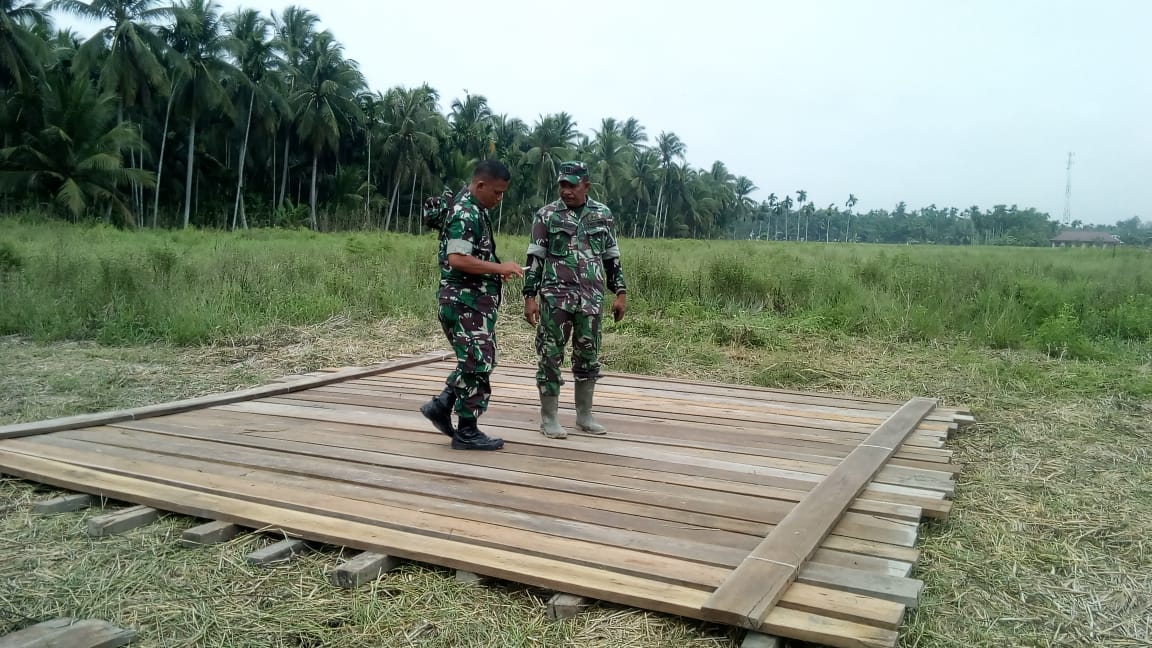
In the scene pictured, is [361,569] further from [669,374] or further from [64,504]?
[669,374]

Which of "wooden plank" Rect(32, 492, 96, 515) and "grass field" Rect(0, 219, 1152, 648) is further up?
"grass field" Rect(0, 219, 1152, 648)

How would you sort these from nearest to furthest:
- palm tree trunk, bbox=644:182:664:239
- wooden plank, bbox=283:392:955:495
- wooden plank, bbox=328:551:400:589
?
wooden plank, bbox=328:551:400:589 < wooden plank, bbox=283:392:955:495 < palm tree trunk, bbox=644:182:664:239


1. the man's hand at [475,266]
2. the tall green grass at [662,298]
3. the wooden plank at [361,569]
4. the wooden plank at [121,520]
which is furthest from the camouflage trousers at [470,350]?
the tall green grass at [662,298]

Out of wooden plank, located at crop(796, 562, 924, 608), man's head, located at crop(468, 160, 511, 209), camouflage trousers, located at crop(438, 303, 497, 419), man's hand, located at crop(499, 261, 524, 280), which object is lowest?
wooden plank, located at crop(796, 562, 924, 608)

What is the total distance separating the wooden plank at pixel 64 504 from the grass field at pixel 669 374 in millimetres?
52

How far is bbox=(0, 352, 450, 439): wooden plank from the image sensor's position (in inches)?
171

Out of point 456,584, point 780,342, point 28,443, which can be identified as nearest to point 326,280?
point 780,342

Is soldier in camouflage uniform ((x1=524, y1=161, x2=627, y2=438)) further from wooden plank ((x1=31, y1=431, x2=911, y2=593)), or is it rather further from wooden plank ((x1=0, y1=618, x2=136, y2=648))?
wooden plank ((x1=0, y1=618, x2=136, y2=648))

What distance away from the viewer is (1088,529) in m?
3.45

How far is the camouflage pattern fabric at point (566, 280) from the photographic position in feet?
14.0

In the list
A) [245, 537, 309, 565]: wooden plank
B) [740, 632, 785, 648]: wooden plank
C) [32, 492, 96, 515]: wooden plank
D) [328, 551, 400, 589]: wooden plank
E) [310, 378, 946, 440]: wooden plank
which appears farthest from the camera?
[310, 378, 946, 440]: wooden plank

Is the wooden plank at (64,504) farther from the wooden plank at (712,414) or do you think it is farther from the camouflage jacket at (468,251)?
the wooden plank at (712,414)

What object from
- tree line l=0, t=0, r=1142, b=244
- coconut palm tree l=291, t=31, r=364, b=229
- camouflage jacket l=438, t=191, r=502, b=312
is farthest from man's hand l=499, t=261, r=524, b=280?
coconut palm tree l=291, t=31, r=364, b=229

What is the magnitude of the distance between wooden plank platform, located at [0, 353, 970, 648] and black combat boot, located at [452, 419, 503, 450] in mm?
55
